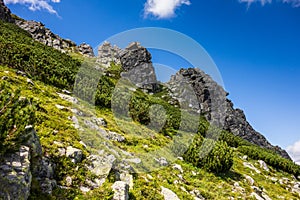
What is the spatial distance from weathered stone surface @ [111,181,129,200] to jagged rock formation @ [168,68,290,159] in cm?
5958

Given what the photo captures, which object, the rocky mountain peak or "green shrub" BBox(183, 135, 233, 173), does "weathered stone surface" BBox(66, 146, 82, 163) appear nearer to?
"green shrub" BBox(183, 135, 233, 173)

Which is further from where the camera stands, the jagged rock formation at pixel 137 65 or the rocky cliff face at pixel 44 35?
the rocky cliff face at pixel 44 35

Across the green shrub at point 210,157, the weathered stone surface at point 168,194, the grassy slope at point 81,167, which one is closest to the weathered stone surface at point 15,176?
the grassy slope at point 81,167

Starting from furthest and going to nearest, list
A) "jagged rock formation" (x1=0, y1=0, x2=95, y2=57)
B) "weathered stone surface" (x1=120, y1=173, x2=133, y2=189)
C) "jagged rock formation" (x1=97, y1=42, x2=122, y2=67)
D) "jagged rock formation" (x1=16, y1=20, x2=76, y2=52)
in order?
"jagged rock formation" (x1=97, y1=42, x2=122, y2=67) < "jagged rock formation" (x1=16, y1=20, x2=76, y2=52) < "jagged rock formation" (x1=0, y1=0, x2=95, y2=57) < "weathered stone surface" (x1=120, y1=173, x2=133, y2=189)

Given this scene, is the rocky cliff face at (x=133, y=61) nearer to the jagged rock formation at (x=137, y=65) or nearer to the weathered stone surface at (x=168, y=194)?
the jagged rock formation at (x=137, y=65)

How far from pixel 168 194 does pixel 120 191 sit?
10.9ft

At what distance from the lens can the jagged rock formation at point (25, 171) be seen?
22.4ft

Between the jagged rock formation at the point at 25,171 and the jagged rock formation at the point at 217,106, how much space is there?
201ft

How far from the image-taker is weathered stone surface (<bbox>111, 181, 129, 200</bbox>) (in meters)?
9.66

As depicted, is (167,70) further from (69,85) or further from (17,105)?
(17,105)

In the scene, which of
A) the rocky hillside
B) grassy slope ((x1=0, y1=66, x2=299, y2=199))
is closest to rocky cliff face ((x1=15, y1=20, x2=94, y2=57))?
the rocky hillside

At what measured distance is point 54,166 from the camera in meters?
9.93

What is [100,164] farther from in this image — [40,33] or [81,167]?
[40,33]

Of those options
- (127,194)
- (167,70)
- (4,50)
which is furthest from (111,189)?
(4,50)
